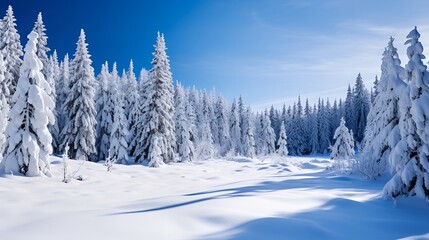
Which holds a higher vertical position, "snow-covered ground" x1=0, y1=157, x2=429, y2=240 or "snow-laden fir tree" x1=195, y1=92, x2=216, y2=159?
"snow-laden fir tree" x1=195, y1=92, x2=216, y2=159

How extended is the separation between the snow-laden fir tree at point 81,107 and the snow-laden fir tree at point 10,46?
5.24 m

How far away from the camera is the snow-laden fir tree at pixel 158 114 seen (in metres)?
31.0

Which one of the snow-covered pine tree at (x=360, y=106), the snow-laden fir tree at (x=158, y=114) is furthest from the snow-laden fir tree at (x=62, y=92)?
the snow-covered pine tree at (x=360, y=106)

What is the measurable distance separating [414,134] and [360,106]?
7176 cm

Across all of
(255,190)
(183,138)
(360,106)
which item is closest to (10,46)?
(183,138)

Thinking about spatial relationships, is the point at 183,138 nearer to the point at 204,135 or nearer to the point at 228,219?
the point at 204,135

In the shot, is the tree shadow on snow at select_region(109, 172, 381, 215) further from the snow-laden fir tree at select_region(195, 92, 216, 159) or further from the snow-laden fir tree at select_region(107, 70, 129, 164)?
the snow-laden fir tree at select_region(195, 92, 216, 159)

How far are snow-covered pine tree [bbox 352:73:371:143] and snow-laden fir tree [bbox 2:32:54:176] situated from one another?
240ft

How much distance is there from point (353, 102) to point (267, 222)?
79.0 m

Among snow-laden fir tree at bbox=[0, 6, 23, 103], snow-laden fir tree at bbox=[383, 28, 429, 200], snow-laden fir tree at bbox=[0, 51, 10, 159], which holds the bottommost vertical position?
snow-laden fir tree at bbox=[383, 28, 429, 200]

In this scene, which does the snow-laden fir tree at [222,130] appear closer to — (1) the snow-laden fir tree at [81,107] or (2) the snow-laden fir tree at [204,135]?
(2) the snow-laden fir tree at [204,135]

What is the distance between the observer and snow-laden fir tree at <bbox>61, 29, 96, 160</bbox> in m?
32.6

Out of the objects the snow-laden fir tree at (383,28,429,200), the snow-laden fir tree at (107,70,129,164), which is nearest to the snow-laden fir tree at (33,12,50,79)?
the snow-laden fir tree at (107,70,129,164)

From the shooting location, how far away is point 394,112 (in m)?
15.1
